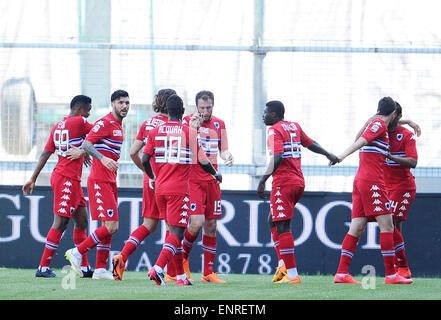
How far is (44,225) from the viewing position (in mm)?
12523

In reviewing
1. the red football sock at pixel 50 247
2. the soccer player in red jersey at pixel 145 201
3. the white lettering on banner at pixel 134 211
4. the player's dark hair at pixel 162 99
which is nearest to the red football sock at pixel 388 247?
the soccer player in red jersey at pixel 145 201

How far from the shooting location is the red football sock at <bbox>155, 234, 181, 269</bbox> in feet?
28.7

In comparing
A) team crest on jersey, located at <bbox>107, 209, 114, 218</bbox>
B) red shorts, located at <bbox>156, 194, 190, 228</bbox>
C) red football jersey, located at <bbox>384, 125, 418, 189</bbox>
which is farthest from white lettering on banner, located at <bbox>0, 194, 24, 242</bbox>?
red football jersey, located at <bbox>384, 125, 418, 189</bbox>

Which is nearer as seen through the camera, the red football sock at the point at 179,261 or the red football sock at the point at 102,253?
the red football sock at the point at 179,261

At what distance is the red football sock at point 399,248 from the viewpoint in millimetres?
10445

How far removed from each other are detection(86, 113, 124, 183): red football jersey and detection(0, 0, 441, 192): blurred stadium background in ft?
9.76

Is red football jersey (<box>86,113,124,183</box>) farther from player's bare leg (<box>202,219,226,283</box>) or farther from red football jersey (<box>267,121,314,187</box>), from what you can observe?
red football jersey (<box>267,121,314,187</box>)

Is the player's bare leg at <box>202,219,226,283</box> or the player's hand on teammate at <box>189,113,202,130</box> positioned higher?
the player's hand on teammate at <box>189,113,202,130</box>

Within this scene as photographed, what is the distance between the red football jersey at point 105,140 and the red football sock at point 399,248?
3.18m

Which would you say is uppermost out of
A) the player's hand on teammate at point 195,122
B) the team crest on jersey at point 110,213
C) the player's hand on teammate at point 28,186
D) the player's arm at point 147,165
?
the player's hand on teammate at point 195,122

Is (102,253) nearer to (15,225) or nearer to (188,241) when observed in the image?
(188,241)

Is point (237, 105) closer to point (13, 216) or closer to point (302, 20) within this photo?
point (302, 20)

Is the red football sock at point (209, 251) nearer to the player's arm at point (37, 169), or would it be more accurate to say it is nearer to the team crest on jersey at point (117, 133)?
the team crest on jersey at point (117, 133)
